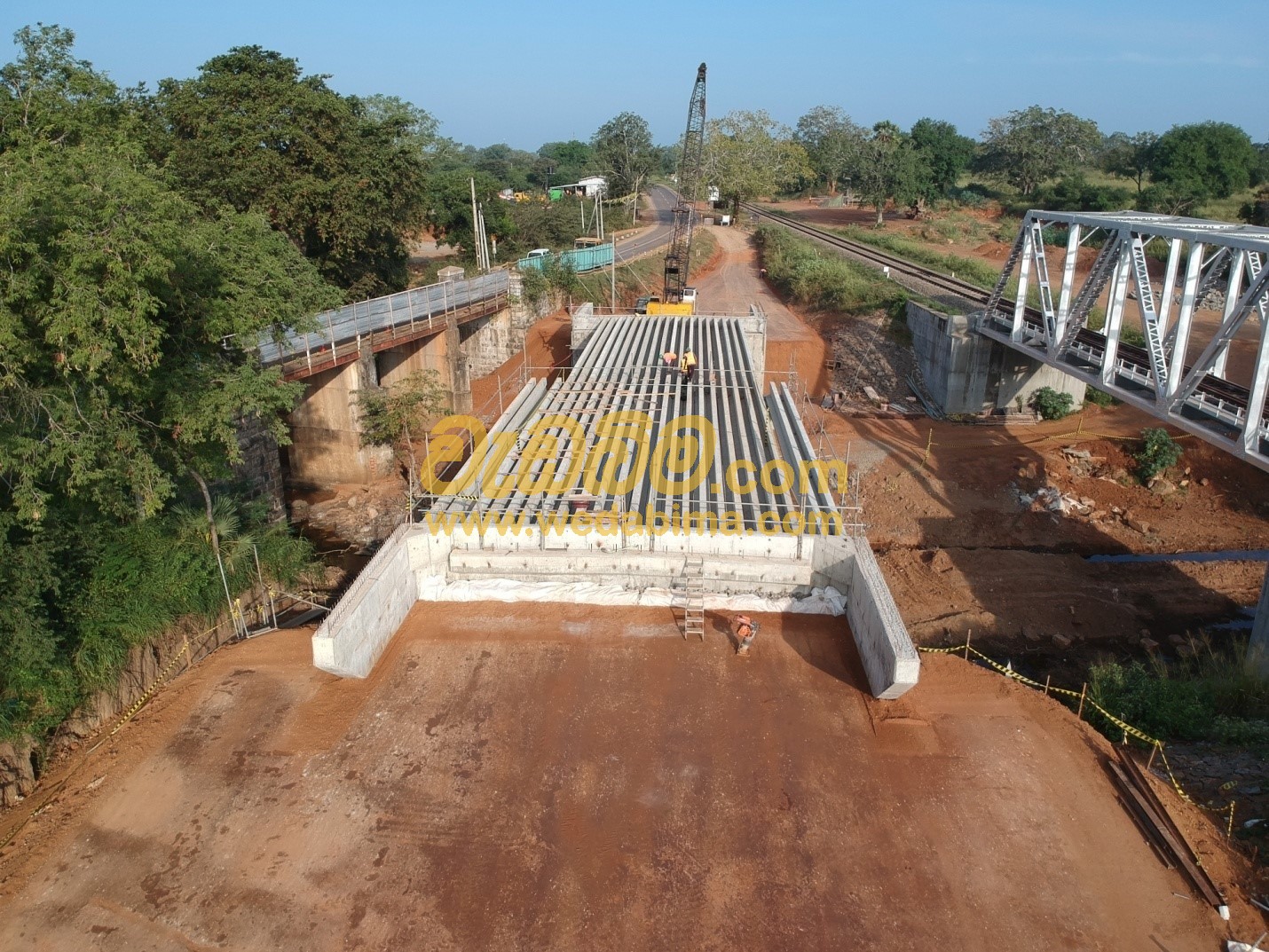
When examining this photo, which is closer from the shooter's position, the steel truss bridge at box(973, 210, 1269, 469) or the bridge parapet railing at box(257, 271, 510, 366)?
the steel truss bridge at box(973, 210, 1269, 469)

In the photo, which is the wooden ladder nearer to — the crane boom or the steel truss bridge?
the steel truss bridge

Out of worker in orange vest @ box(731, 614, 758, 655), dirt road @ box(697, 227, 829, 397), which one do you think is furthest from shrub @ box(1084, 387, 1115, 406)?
worker in orange vest @ box(731, 614, 758, 655)

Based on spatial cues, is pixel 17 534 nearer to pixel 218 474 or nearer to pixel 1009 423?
pixel 218 474

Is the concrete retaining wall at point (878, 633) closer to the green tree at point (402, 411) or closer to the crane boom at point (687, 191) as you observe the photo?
the green tree at point (402, 411)

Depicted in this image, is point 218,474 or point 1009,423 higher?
point 218,474

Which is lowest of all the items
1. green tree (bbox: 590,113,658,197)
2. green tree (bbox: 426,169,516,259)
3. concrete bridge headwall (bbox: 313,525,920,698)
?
concrete bridge headwall (bbox: 313,525,920,698)

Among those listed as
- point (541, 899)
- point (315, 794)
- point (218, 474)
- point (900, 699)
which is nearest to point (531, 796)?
point (541, 899)
